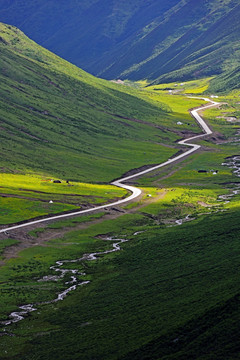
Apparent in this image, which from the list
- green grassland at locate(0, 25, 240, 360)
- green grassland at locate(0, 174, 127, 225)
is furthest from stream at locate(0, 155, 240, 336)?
green grassland at locate(0, 174, 127, 225)

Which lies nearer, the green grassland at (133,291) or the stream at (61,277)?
the green grassland at (133,291)

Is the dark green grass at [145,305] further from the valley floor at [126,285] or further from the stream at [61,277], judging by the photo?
the stream at [61,277]

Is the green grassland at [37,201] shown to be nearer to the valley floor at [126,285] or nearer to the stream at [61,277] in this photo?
the valley floor at [126,285]

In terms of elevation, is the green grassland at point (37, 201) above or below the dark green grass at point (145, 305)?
above

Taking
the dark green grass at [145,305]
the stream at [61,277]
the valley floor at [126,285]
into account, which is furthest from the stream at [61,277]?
the dark green grass at [145,305]

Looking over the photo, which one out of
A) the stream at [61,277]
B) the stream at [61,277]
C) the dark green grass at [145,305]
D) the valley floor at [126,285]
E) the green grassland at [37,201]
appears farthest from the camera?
the green grassland at [37,201]

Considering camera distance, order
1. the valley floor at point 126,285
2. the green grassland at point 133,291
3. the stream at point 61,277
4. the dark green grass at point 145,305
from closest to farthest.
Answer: the green grassland at point 133,291 < the valley floor at point 126,285 < the dark green grass at point 145,305 < the stream at point 61,277

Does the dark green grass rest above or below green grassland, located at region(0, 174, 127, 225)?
below

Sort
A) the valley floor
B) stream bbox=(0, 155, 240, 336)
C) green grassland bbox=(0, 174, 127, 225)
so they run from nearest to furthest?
the valley floor
stream bbox=(0, 155, 240, 336)
green grassland bbox=(0, 174, 127, 225)

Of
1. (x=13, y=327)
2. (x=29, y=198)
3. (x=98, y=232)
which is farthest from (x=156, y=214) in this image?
(x=13, y=327)

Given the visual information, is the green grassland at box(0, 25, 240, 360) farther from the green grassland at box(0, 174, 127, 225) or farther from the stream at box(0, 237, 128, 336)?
the green grassland at box(0, 174, 127, 225)

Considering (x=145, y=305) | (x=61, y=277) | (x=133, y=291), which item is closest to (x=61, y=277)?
(x=61, y=277)

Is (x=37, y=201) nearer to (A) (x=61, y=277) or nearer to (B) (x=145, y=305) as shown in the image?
(A) (x=61, y=277)

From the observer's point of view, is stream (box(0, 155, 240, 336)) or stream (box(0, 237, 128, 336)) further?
stream (box(0, 155, 240, 336))
